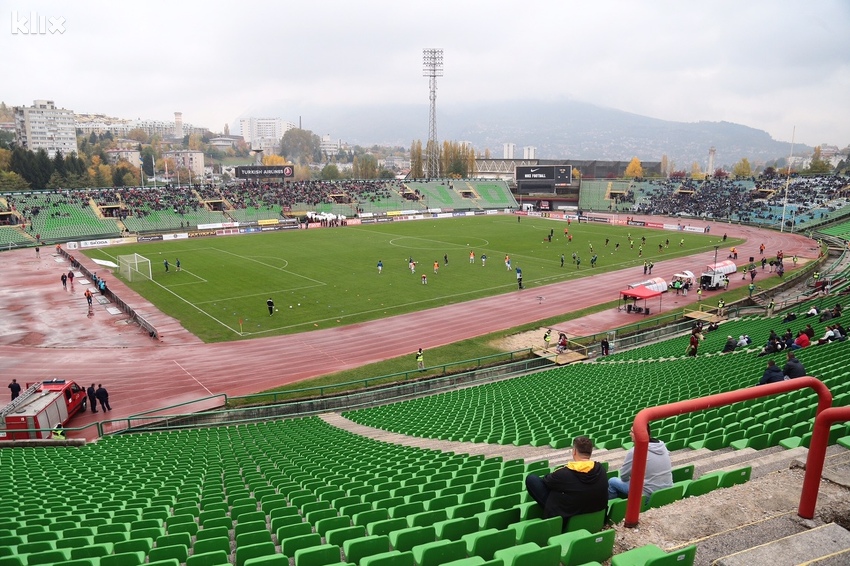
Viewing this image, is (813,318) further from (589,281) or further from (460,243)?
(460,243)

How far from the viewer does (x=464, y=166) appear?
149 meters

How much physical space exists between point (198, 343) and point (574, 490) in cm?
3091

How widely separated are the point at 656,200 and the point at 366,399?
9682cm

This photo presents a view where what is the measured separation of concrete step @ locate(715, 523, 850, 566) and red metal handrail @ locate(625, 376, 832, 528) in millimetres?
530

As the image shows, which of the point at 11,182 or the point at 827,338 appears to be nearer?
the point at 827,338

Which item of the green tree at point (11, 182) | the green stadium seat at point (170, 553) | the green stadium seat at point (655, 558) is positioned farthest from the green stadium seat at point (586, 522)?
the green tree at point (11, 182)

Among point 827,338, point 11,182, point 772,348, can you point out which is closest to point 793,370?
point 772,348

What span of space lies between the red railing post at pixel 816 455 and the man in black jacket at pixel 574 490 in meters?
1.63

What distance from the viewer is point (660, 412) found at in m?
4.58

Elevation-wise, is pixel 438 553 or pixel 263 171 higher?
pixel 263 171

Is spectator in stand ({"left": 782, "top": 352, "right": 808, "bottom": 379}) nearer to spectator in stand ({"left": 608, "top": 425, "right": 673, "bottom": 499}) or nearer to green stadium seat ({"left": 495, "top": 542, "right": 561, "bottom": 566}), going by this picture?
spectator in stand ({"left": 608, "top": 425, "right": 673, "bottom": 499})

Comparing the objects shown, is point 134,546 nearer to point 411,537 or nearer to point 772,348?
point 411,537

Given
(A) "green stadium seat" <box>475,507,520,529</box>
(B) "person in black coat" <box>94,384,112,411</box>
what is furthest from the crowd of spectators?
(A) "green stadium seat" <box>475,507,520,529</box>

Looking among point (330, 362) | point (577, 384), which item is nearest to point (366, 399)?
point (330, 362)
